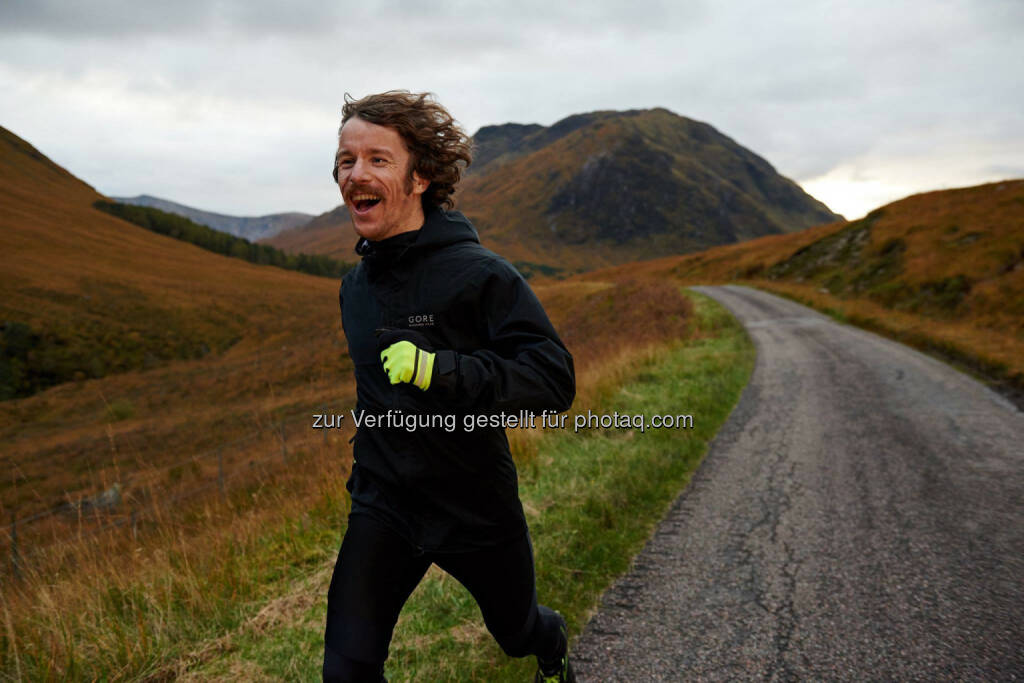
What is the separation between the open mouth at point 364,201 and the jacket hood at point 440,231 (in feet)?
0.39

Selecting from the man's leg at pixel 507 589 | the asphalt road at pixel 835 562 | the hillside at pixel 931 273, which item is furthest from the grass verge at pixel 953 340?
the man's leg at pixel 507 589

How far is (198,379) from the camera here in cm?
3145

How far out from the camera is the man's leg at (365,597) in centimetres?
157

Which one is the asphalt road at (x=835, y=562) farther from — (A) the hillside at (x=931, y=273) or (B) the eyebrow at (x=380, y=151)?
(A) the hillside at (x=931, y=273)

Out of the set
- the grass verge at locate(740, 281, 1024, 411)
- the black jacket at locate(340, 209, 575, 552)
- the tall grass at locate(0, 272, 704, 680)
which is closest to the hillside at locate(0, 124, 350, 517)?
the tall grass at locate(0, 272, 704, 680)

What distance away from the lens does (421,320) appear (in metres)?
1.61

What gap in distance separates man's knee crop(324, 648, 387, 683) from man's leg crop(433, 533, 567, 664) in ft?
1.18

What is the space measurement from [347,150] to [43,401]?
104 ft

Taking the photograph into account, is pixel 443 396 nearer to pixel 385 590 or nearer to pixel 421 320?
pixel 421 320

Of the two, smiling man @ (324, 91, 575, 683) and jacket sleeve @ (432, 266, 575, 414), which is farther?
smiling man @ (324, 91, 575, 683)

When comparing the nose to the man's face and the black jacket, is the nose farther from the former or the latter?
the black jacket

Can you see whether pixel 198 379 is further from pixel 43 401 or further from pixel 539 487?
pixel 539 487

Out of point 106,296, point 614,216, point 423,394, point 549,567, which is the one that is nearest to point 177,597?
point 549,567

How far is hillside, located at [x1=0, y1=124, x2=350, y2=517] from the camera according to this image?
658 inches
